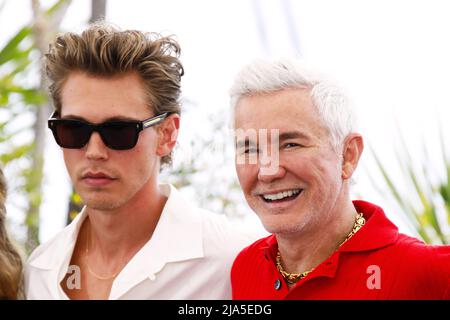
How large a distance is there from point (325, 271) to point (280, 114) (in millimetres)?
512

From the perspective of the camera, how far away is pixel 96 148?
2.82 m

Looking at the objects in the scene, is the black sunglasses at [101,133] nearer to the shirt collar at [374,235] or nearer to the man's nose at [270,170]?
the man's nose at [270,170]

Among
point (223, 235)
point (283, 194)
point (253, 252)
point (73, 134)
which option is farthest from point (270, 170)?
point (73, 134)

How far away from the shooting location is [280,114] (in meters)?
2.40

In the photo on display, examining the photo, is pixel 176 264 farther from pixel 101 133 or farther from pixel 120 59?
pixel 120 59

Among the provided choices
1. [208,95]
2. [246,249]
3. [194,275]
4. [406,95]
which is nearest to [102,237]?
[194,275]

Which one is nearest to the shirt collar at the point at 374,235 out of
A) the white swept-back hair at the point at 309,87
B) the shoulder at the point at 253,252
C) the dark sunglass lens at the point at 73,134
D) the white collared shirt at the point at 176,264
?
the white swept-back hair at the point at 309,87

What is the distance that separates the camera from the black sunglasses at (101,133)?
2.83m

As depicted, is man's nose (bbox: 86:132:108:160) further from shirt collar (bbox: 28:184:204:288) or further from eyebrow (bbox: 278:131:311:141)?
eyebrow (bbox: 278:131:311:141)

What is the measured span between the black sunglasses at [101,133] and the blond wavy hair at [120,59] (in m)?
0.17

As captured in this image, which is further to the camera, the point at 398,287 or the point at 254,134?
the point at 254,134

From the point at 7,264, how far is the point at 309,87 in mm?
1411

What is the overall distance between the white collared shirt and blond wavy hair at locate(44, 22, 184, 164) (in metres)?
0.46

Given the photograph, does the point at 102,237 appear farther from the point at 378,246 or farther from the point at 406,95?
the point at 406,95
